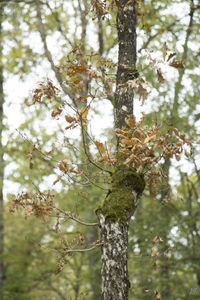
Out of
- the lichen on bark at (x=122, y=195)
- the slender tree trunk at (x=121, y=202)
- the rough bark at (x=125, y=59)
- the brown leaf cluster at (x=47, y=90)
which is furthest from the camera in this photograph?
the rough bark at (x=125, y=59)

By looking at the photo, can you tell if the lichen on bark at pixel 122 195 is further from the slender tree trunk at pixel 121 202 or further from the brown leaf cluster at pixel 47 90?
the brown leaf cluster at pixel 47 90

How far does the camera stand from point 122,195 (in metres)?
2.79

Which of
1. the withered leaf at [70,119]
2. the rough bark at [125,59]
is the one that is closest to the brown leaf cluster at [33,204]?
the withered leaf at [70,119]

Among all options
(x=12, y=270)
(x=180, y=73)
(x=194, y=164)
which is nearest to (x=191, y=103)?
(x=180, y=73)

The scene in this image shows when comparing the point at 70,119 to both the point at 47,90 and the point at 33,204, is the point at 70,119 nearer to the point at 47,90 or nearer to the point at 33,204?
the point at 47,90

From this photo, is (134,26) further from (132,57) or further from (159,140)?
(159,140)

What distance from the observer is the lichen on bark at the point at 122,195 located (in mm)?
2656

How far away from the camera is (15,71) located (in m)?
7.71


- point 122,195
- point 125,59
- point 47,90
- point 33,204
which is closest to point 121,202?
point 122,195

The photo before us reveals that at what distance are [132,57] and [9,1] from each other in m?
5.43

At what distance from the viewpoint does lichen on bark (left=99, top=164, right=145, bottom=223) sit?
2.66 metres

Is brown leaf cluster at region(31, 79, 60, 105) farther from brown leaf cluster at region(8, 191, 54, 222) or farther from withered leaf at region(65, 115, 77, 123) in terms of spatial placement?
brown leaf cluster at region(8, 191, 54, 222)

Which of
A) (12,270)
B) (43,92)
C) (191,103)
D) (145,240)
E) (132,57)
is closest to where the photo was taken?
(43,92)

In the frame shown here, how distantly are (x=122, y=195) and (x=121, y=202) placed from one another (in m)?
0.08
